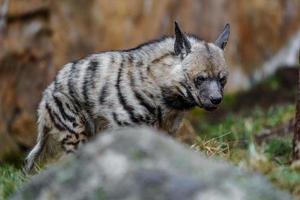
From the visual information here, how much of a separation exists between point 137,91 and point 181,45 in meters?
0.56

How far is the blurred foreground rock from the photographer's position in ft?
15.3

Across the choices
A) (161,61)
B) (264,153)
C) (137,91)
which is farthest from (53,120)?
(264,153)

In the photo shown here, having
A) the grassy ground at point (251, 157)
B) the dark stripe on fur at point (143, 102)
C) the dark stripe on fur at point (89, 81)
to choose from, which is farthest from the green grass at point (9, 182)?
the dark stripe on fur at point (143, 102)

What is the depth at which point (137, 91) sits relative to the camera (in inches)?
302

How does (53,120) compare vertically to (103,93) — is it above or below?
below

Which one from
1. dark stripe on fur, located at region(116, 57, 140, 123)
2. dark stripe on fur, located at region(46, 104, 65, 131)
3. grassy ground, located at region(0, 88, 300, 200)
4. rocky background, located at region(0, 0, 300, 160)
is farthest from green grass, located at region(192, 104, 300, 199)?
rocky background, located at region(0, 0, 300, 160)

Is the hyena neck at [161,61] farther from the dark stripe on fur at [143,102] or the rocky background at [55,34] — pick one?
the rocky background at [55,34]

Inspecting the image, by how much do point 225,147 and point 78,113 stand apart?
1.44 meters

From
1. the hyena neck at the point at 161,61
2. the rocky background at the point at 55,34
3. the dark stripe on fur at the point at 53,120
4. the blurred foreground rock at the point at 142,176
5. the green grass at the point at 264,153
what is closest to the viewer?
the blurred foreground rock at the point at 142,176

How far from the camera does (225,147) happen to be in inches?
282

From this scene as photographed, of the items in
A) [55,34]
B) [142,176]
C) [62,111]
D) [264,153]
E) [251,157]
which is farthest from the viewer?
[55,34]

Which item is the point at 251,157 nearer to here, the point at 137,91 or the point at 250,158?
the point at 250,158

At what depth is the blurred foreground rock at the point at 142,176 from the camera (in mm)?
4668

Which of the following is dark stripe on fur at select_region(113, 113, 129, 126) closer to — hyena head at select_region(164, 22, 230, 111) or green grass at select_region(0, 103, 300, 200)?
hyena head at select_region(164, 22, 230, 111)
